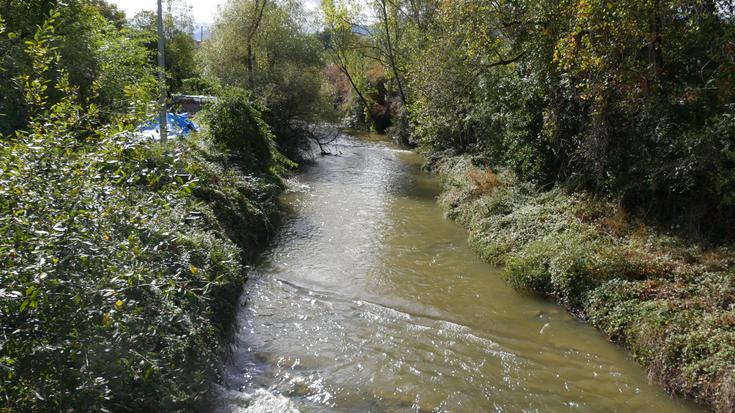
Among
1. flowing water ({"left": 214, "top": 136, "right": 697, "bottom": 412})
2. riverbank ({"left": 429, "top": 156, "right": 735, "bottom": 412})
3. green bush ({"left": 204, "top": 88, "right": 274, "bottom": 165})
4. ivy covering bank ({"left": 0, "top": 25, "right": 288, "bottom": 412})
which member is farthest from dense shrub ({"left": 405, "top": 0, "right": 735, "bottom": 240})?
ivy covering bank ({"left": 0, "top": 25, "right": 288, "bottom": 412})

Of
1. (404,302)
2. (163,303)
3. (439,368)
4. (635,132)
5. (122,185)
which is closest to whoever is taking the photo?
(122,185)

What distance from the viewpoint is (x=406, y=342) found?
7488mm

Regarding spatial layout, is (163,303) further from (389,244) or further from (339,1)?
(339,1)

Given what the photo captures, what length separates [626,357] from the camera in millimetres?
7047

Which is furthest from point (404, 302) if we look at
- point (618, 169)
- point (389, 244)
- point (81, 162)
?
point (81, 162)

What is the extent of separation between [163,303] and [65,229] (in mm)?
1894

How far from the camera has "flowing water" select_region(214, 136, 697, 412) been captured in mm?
6125

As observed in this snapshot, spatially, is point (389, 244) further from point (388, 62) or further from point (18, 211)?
point (388, 62)

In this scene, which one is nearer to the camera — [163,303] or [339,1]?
[163,303]

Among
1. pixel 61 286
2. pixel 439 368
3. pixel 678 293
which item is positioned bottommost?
pixel 439 368

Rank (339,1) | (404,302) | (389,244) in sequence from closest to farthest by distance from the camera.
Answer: (404,302) < (389,244) < (339,1)

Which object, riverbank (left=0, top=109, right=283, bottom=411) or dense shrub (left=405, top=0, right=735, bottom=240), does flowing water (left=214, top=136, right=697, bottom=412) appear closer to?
riverbank (left=0, top=109, right=283, bottom=411)

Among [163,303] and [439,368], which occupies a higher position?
[163,303]

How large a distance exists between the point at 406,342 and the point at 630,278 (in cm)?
385
